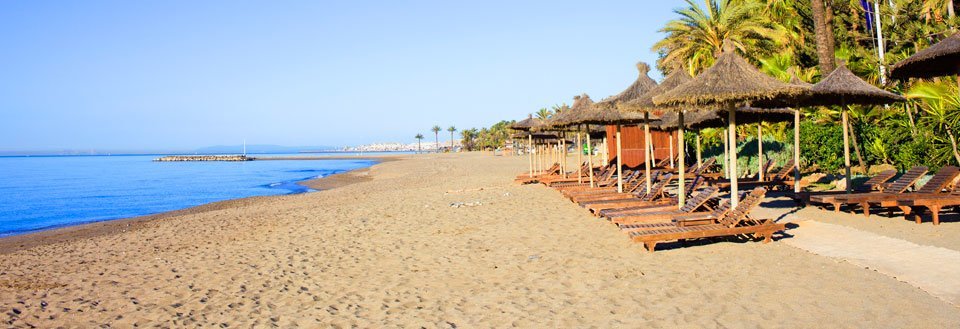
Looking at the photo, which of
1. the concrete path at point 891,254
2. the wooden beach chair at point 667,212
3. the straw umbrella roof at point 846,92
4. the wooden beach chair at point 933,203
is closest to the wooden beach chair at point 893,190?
the wooden beach chair at point 933,203

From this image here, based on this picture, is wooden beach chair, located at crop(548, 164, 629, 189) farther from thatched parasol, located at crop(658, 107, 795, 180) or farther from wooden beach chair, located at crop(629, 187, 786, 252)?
wooden beach chair, located at crop(629, 187, 786, 252)

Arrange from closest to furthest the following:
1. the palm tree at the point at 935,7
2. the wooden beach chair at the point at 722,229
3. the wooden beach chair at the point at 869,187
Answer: the wooden beach chair at the point at 722,229
the wooden beach chair at the point at 869,187
the palm tree at the point at 935,7

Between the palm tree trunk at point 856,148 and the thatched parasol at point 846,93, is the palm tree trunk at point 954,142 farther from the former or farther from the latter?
the palm tree trunk at point 856,148

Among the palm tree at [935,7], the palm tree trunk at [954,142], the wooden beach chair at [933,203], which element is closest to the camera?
the wooden beach chair at [933,203]

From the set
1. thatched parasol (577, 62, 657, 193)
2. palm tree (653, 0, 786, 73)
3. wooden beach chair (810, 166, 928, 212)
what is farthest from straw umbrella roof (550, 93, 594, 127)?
palm tree (653, 0, 786, 73)

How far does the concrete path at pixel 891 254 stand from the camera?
520cm

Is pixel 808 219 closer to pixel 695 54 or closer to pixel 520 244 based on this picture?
pixel 520 244

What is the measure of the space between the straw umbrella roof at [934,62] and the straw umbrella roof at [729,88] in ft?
8.64

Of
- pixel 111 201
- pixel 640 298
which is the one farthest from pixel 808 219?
pixel 111 201

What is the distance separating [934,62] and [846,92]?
1.36 meters

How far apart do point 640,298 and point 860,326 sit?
5.35 feet

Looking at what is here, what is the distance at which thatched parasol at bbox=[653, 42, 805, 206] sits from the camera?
767cm

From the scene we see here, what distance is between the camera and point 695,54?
2433cm

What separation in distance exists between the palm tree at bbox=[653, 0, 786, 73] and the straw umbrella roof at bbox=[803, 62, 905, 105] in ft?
42.4
